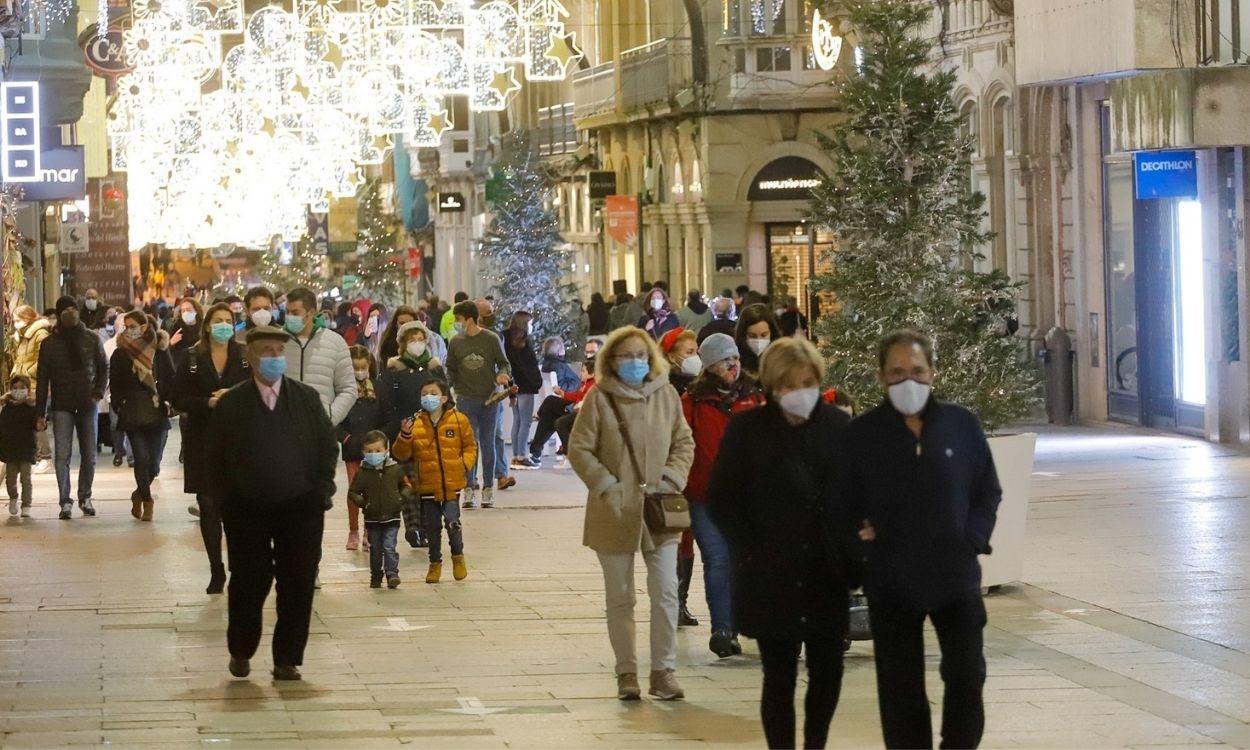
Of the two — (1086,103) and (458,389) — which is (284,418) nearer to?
(458,389)

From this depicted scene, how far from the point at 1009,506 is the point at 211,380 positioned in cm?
488

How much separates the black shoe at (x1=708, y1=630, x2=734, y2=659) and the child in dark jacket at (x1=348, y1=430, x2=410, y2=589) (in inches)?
149

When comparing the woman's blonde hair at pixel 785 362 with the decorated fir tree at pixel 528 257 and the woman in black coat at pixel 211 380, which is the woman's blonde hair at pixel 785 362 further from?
the decorated fir tree at pixel 528 257

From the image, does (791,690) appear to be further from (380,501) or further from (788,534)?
(380,501)

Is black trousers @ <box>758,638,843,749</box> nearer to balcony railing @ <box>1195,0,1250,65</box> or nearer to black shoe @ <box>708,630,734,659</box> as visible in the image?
black shoe @ <box>708,630,734,659</box>

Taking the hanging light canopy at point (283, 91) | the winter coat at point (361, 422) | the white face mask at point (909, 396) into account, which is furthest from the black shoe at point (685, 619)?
the hanging light canopy at point (283, 91)

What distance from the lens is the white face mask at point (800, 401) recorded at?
29.1 feet

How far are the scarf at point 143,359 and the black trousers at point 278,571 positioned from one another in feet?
29.8

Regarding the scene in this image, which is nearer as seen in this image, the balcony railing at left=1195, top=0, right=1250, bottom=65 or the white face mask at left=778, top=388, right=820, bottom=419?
the white face mask at left=778, top=388, right=820, bottom=419

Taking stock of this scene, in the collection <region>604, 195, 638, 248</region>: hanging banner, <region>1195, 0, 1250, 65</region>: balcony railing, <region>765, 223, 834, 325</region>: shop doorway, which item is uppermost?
<region>1195, 0, 1250, 65</region>: balcony railing

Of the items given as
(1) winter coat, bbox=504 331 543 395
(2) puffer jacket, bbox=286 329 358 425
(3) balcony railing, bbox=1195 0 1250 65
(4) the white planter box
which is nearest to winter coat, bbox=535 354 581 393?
(1) winter coat, bbox=504 331 543 395

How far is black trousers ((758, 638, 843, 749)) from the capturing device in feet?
28.4

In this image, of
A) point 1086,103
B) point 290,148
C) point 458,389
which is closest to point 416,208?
point 290,148

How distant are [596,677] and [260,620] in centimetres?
159
